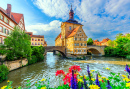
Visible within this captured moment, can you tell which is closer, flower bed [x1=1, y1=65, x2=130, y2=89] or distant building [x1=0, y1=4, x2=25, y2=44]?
flower bed [x1=1, y1=65, x2=130, y2=89]

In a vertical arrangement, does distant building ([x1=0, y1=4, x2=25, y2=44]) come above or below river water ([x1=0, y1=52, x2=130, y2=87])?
above

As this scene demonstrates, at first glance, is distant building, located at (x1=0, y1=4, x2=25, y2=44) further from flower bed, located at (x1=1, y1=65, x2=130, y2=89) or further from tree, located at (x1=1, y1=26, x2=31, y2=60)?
flower bed, located at (x1=1, y1=65, x2=130, y2=89)

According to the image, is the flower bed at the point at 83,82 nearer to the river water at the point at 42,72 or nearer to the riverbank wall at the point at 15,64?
the river water at the point at 42,72

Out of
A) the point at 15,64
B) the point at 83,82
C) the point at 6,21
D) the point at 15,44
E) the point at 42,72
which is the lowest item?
the point at 42,72

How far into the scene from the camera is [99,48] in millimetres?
38219

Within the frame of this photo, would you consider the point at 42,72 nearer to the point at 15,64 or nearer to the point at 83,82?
the point at 15,64

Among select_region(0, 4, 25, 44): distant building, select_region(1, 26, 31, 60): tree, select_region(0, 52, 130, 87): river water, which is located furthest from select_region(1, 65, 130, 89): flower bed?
select_region(0, 4, 25, 44): distant building

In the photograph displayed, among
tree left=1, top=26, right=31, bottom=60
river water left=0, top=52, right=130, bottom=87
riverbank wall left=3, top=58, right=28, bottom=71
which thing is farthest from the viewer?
tree left=1, top=26, right=31, bottom=60

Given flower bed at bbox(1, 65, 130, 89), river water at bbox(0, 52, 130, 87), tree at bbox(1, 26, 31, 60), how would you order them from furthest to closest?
tree at bbox(1, 26, 31, 60) < river water at bbox(0, 52, 130, 87) < flower bed at bbox(1, 65, 130, 89)

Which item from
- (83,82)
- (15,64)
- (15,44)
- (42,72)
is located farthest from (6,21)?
(83,82)

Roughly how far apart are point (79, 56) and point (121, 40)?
21448mm

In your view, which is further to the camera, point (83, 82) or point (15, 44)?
point (15, 44)

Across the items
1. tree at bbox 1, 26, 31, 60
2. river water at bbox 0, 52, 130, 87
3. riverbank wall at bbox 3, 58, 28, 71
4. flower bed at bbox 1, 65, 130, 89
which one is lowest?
river water at bbox 0, 52, 130, 87

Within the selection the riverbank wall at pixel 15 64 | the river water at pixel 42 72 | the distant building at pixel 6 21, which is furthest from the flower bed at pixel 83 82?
the distant building at pixel 6 21
